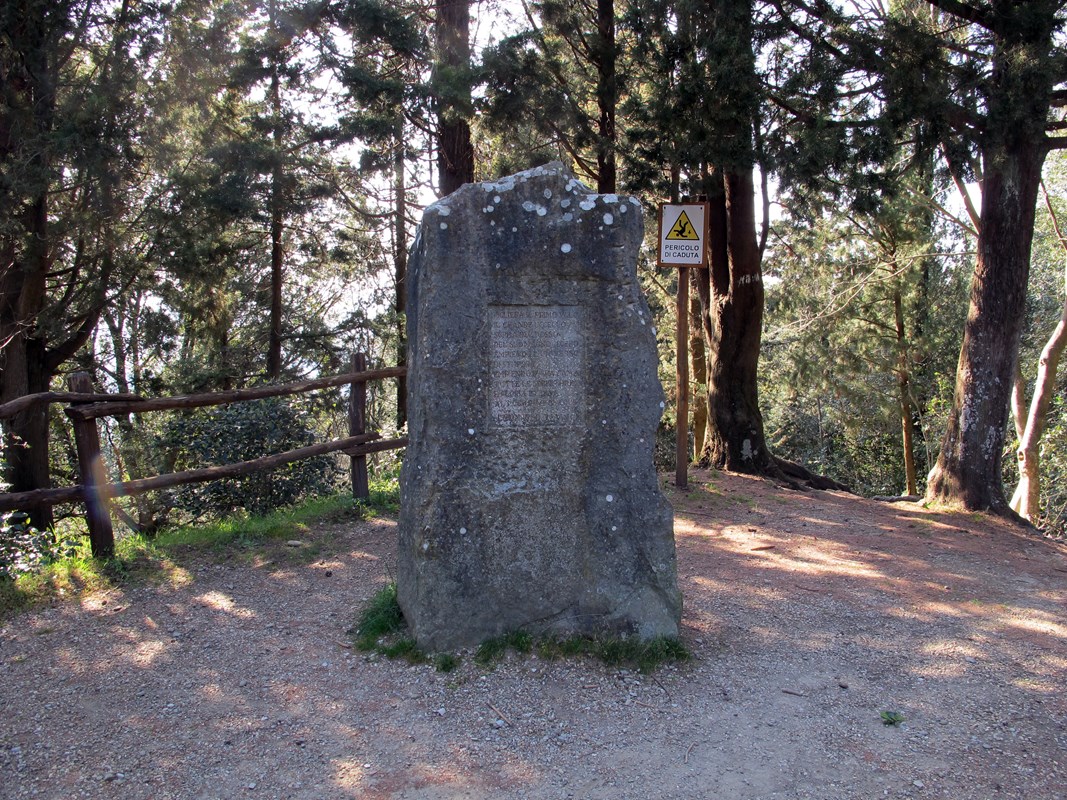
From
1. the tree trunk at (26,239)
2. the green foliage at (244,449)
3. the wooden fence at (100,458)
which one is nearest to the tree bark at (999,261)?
the wooden fence at (100,458)

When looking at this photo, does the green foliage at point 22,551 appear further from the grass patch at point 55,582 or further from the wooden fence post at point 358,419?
the wooden fence post at point 358,419

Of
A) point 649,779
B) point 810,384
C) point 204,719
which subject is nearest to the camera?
point 649,779

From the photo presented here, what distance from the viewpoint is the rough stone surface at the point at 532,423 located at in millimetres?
Answer: 4215

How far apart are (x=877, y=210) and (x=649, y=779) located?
6.81 m

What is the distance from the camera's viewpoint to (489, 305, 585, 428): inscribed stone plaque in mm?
4285

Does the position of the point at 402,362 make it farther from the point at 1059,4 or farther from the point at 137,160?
the point at 1059,4

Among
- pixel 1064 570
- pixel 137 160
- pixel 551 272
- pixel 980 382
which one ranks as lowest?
pixel 1064 570

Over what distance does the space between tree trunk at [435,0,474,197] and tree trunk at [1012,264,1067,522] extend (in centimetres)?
872

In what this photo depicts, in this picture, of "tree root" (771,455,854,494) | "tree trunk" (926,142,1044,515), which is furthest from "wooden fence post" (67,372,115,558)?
"tree trunk" (926,142,1044,515)

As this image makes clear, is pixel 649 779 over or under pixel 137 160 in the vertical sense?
under

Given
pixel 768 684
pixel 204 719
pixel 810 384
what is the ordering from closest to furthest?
pixel 204 719
pixel 768 684
pixel 810 384

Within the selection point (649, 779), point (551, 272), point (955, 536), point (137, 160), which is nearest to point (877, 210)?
point (955, 536)

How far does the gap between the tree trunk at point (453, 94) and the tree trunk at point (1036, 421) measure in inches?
343

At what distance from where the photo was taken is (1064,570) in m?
6.36
